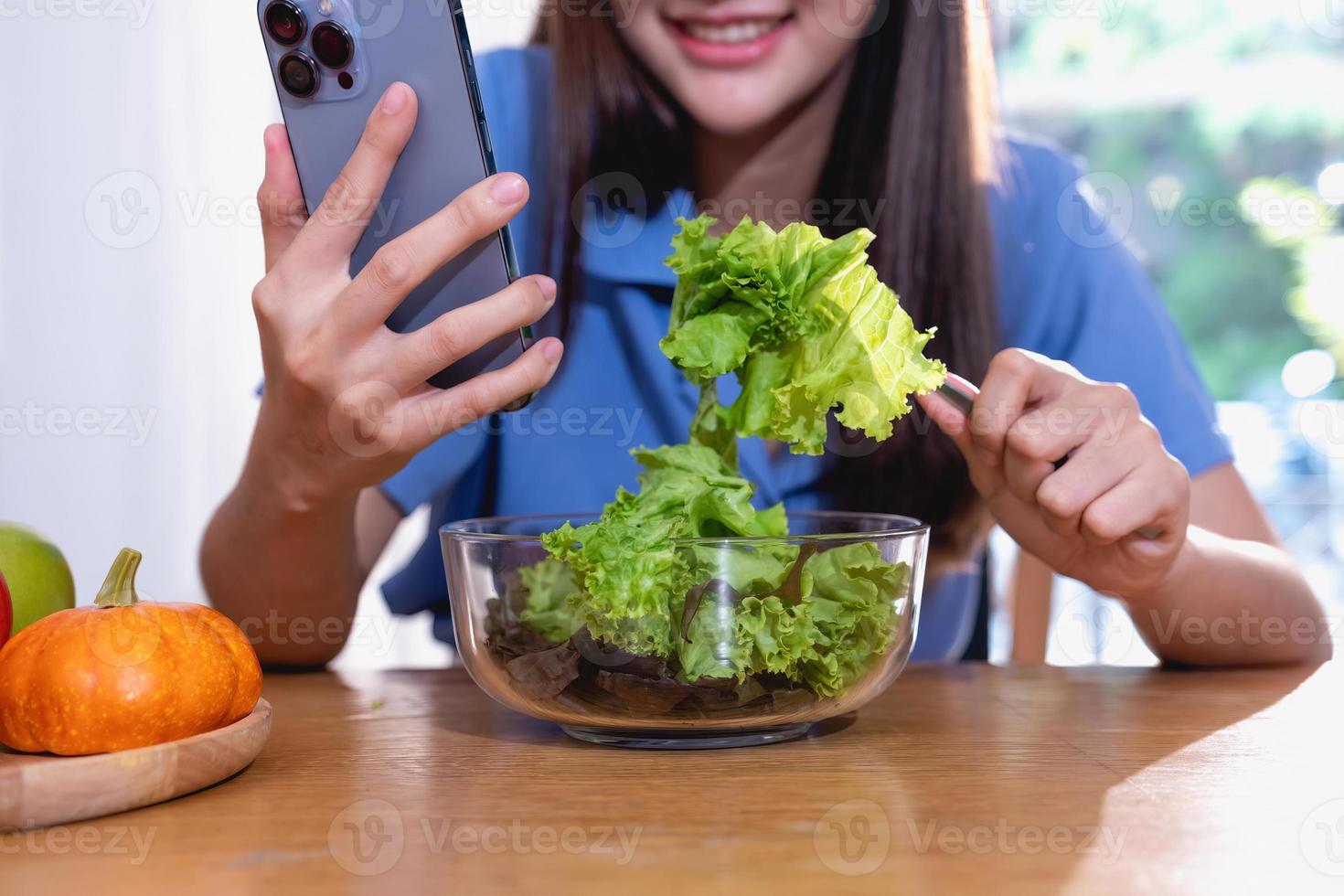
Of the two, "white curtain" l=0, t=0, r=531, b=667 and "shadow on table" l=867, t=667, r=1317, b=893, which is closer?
"shadow on table" l=867, t=667, r=1317, b=893

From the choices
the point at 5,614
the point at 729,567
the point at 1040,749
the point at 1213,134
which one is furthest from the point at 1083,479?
the point at 1213,134

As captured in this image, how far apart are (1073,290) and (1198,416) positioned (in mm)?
198

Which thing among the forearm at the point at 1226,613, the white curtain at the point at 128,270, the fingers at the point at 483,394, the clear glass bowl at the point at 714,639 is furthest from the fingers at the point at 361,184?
the white curtain at the point at 128,270

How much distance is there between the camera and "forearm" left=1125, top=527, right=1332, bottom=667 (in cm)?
96

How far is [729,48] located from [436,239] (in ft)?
1.62

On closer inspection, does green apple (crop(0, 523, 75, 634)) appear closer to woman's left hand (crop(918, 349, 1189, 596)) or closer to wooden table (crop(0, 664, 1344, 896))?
wooden table (crop(0, 664, 1344, 896))

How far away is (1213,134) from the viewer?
473 centimetres

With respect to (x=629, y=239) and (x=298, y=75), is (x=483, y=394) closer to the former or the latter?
(x=298, y=75)

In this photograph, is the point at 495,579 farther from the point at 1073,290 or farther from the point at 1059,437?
the point at 1073,290

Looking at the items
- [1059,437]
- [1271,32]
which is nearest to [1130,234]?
[1271,32]

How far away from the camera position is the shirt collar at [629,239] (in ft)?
3.92

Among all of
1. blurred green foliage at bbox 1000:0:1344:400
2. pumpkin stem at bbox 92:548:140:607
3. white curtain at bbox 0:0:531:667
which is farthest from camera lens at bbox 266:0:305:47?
blurred green foliage at bbox 1000:0:1344:400

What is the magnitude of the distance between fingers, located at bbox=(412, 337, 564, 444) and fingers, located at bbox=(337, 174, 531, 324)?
0.26 ft

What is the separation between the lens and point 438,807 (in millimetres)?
547
